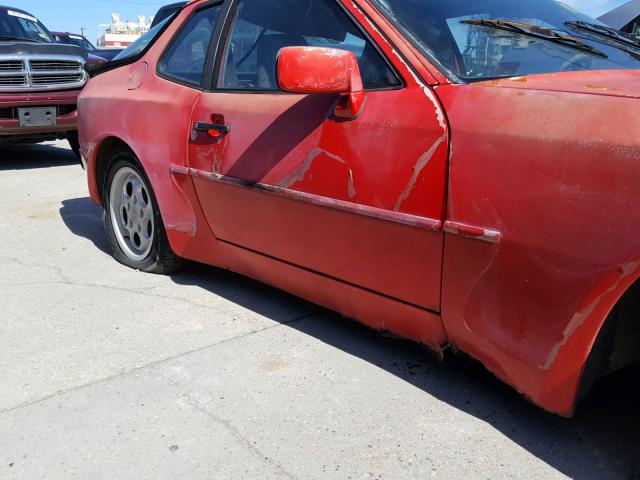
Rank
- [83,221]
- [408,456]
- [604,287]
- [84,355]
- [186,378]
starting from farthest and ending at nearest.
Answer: [83,221], [84,355], [186,378], [408,456], [604,287]

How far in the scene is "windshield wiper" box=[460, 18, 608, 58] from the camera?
246 cm

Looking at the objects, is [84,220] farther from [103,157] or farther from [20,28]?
[20,28]

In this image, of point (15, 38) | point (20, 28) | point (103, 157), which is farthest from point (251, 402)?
point (20, 28)

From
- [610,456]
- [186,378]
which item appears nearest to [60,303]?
[186,378]

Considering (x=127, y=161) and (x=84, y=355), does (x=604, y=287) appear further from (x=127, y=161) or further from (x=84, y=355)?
(x=127, y=161)

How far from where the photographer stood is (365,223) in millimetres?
2369

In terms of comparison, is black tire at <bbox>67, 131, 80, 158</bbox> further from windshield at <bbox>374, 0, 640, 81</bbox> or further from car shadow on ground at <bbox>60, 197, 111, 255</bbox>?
windshield at <bbox>374, 0, 640, 81</bbox>

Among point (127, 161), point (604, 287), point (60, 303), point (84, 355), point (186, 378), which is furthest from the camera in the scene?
point (127, 161)

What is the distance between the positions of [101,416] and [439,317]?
1.28 meters

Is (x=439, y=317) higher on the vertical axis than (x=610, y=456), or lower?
higher

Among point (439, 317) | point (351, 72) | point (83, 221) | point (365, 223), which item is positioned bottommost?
point (83, 221)

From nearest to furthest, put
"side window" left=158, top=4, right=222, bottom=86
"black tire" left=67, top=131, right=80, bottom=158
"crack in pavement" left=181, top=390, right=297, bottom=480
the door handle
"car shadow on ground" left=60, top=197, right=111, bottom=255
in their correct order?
"crack in pavement" left=181, top=390, right=297, bottom=480 → the door handle → "side window" left=158, top=4, right=222, bottom=86 → "car shadow on ground" left=60, top=197, right=111, bottom=255 → "black tire" left=67, top=131, right=80, bottom=158

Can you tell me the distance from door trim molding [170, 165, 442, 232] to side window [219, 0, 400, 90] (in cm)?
43

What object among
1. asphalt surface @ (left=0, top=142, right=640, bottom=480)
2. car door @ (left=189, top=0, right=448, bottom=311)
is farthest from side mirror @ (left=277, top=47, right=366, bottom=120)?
asphalt surface @ (left=0, top=142, right=640, bottom=480)
